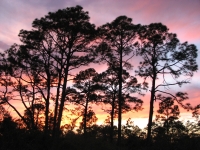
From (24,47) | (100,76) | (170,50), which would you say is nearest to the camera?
(24,47)

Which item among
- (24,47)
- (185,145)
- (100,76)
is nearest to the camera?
(185,145)

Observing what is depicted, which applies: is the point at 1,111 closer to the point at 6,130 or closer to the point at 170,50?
the point at 6,130

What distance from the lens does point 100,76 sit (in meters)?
31.6

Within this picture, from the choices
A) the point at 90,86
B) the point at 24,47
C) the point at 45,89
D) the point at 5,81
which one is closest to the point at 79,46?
the point at 24,47

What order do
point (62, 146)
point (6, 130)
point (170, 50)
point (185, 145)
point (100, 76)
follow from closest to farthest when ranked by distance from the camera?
point (6, 130)
point (62, 146)
point (185, 145)
point (170, 50)
point (100, 76)

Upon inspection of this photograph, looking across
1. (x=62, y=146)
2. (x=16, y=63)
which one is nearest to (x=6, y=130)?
(x=62, y=146)

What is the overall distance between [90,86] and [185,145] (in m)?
14.2

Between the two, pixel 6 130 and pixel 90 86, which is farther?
pixel 90 86

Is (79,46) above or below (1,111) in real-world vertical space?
above

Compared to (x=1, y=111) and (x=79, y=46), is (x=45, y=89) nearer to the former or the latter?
(x=1, y=111)

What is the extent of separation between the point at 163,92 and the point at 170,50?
148 inches

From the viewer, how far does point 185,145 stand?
69.3 feet

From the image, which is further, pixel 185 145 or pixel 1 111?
pixel 1 111

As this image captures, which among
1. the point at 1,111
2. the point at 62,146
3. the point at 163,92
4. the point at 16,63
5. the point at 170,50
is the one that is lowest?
the point at 62,146
